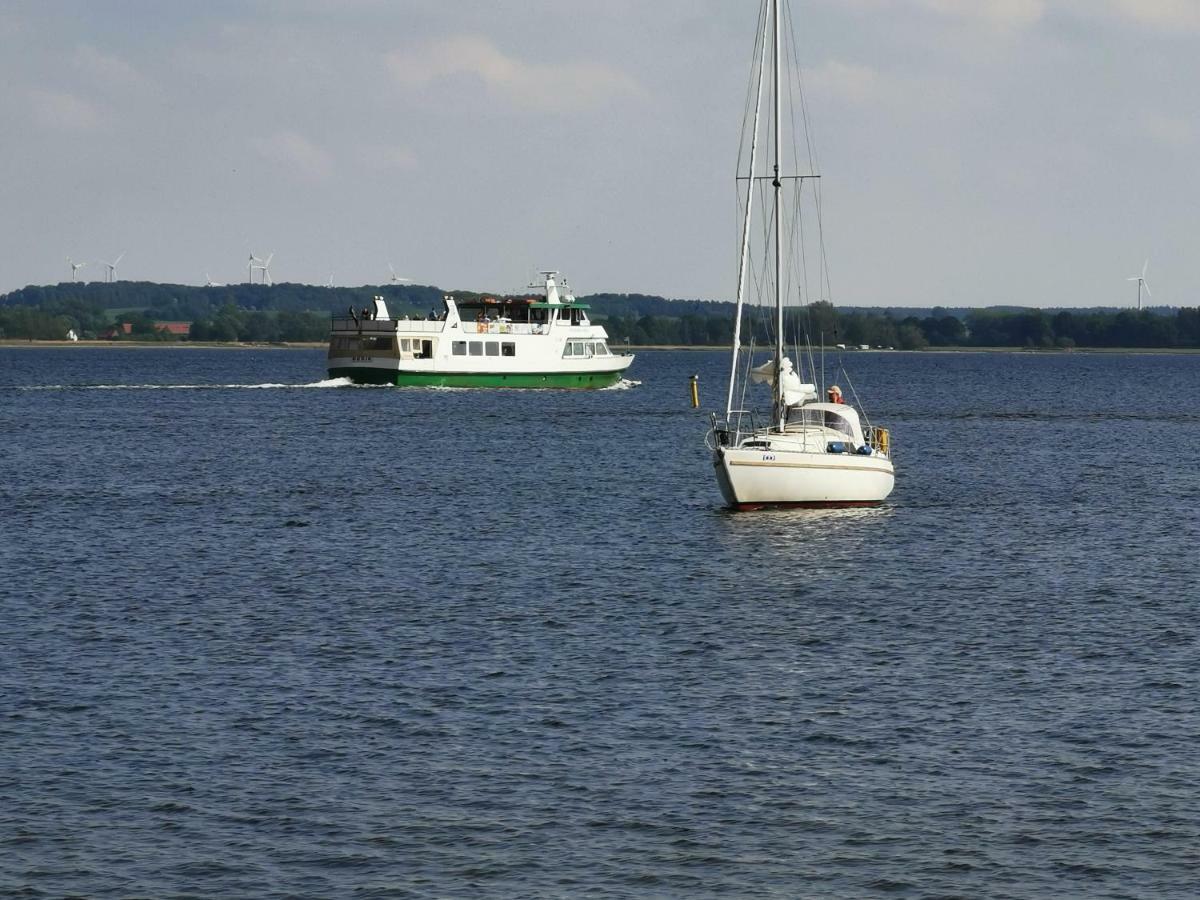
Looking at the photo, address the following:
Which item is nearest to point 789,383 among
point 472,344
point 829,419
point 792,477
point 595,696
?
point 829,419

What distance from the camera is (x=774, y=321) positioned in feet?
217

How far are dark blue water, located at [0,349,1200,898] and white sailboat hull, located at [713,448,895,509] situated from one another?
0.88 metres

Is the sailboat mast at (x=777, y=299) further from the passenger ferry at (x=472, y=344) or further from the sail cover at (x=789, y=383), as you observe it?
the passenger ferry at (x=472, y=344)

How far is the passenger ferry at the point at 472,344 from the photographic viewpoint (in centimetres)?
14888

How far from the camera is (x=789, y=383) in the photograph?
64875 millimetres

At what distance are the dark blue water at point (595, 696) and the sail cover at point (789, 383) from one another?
4.51 meters

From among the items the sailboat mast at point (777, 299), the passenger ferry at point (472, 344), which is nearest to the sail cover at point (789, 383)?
the sailboat mast at point (777, 299)

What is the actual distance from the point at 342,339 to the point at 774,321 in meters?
96.2

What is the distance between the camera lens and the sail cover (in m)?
64.7

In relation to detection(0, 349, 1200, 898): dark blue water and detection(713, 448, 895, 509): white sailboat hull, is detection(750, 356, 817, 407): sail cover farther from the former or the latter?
detection(0, 349, 1200, 898): dark blue water

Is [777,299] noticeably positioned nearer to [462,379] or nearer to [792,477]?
[792,477]

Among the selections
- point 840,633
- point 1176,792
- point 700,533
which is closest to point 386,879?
point 1176,792

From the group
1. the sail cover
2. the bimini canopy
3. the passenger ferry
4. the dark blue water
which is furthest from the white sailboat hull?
the passenger ferry

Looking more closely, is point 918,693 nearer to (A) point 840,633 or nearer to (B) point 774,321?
(A) point 840,633
